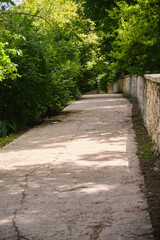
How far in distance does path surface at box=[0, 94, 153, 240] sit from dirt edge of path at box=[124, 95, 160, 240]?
0.27 ft

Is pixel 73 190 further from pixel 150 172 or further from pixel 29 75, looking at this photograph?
pixel 29 75

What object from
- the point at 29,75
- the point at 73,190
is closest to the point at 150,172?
the point at 73,190

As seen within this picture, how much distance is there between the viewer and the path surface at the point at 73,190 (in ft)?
11.5

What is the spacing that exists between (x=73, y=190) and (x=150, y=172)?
4.62ft

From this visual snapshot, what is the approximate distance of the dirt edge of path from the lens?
3724 mm

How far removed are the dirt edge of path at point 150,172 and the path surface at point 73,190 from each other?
84 mm

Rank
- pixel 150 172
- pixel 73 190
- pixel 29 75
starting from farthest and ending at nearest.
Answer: pixel 29 75
pixel 150 172
pixel 73 190

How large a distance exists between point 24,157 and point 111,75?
3224 centimetres

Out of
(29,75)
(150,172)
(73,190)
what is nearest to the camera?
(73,190)

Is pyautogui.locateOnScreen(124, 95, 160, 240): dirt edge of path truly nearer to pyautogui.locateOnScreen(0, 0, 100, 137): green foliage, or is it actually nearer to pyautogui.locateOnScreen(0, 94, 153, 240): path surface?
pyautogui.locateOnScreen(0, 94, 153, 240): path surface

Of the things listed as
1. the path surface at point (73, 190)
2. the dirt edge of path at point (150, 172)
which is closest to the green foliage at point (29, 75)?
the path surface at point (73, 190)

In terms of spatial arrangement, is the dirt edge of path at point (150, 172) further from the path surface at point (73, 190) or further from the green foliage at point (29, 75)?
the green foliage at point (29, 75)

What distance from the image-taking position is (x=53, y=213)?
3.98 metres

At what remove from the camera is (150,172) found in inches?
215
